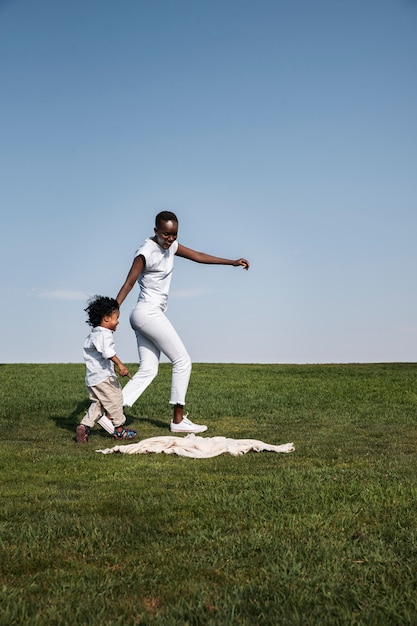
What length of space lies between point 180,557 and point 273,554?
0.55 metres

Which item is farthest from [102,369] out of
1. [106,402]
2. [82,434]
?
[82,434]

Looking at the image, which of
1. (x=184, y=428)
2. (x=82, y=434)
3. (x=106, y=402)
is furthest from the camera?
(x=184, y=428)

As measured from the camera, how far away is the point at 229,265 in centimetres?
1093

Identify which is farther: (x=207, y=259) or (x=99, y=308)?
(x=207, y=259)

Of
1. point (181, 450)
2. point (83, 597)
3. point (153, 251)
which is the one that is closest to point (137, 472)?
point (181, 450)

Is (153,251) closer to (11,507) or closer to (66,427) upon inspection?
(66,427)

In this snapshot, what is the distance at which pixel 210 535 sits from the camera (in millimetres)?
4328

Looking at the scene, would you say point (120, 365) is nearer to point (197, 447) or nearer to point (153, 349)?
point (153, 349)

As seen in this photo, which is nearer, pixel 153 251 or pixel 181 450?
pixel 181 450

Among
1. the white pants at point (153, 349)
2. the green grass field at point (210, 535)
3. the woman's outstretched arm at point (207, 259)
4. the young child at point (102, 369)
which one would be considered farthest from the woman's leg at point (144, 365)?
the woman's outstretched arm at point (207, 259)

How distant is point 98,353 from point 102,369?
236 millimetres

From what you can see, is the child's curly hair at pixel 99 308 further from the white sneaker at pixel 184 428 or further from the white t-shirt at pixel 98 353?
the white sneaker at pixel 184 428

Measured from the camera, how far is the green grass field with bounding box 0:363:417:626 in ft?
10.8

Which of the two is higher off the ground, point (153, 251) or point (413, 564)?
point (153, 251)
